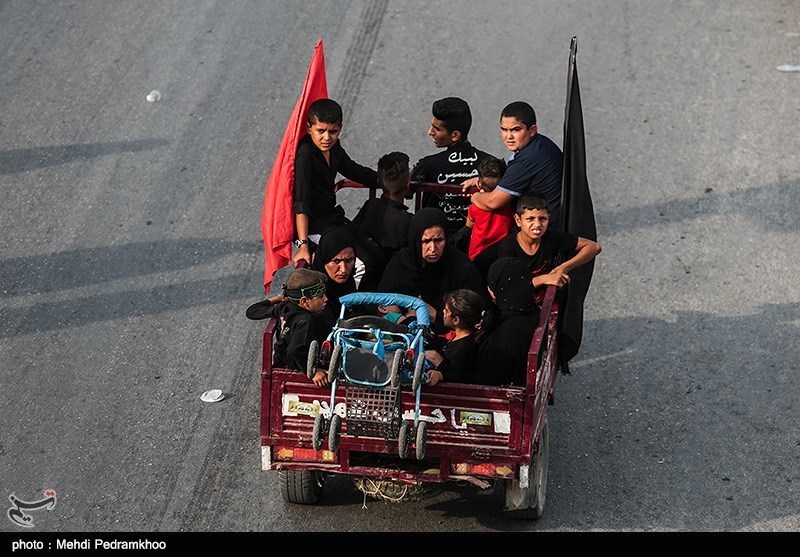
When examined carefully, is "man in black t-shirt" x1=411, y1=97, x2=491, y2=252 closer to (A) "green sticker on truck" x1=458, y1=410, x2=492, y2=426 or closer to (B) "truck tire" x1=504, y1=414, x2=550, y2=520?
(B) "truck tire" x1=504, y1=414, x2=550, y2=520

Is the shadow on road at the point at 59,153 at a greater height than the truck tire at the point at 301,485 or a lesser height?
greater

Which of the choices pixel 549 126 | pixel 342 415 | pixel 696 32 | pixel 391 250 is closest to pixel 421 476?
pixel 342 415

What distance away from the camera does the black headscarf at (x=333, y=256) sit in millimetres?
7820

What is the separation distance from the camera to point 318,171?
8.83 meters

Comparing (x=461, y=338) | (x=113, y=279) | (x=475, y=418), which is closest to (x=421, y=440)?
(x=475, y=418)

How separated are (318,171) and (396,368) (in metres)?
2.53

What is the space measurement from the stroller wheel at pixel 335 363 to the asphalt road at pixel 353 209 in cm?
138

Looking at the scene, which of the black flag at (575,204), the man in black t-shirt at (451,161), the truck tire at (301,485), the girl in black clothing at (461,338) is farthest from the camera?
the man in black t-shirt at (451,161)

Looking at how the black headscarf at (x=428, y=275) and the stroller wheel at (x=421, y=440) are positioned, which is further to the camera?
the black headscarf at (x=428, y=275)

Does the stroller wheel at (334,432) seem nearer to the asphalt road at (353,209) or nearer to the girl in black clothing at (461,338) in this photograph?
the girl in black clothing at (461,338)

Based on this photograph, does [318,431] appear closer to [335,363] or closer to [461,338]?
[335,363]

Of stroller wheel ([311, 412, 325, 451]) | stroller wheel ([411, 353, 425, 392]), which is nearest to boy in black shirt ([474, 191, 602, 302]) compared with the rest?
stroller wheel ([411, 353, 425, 392])

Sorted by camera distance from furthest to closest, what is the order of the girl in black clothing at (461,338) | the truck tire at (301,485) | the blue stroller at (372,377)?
the truck tire at (301,485) → the girl in black clothing at (461,338) → the blue stroller at (372,377)

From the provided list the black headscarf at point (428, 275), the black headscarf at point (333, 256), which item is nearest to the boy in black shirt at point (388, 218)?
the black headscarf at point (428, 275)
